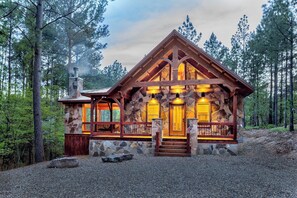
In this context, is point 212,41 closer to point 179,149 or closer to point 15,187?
point 179,149

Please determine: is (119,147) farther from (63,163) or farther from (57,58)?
(57,58)

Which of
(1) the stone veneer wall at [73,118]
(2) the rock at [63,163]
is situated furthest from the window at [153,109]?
(2) the rock at [63,163]

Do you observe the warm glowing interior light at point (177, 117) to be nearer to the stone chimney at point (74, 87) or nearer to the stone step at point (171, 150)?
the stone step at point (171, 150)

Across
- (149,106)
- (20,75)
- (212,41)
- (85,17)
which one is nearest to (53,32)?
(85,17)

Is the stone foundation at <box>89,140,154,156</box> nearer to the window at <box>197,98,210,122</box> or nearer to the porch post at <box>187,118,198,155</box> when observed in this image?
the porch post at <box>187,118,198,155</box>

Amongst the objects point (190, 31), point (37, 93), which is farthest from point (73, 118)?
point (190, 31)

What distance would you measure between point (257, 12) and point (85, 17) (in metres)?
22.7

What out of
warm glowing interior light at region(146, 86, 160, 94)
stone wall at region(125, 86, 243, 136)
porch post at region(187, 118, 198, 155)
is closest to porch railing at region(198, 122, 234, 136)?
stone wall at region(125, 86, 243, 136)

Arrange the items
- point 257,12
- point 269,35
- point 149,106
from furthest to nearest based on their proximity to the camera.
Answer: point 257,12 → point 269,35 → point 149,106

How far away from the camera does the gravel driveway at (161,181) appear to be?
5.12 metres

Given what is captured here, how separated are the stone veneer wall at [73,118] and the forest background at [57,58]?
146 cm

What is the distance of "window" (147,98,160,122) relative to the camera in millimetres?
13867

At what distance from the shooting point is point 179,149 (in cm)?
1079

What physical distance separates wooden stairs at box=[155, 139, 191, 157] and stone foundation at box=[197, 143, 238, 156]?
2.67 ft
